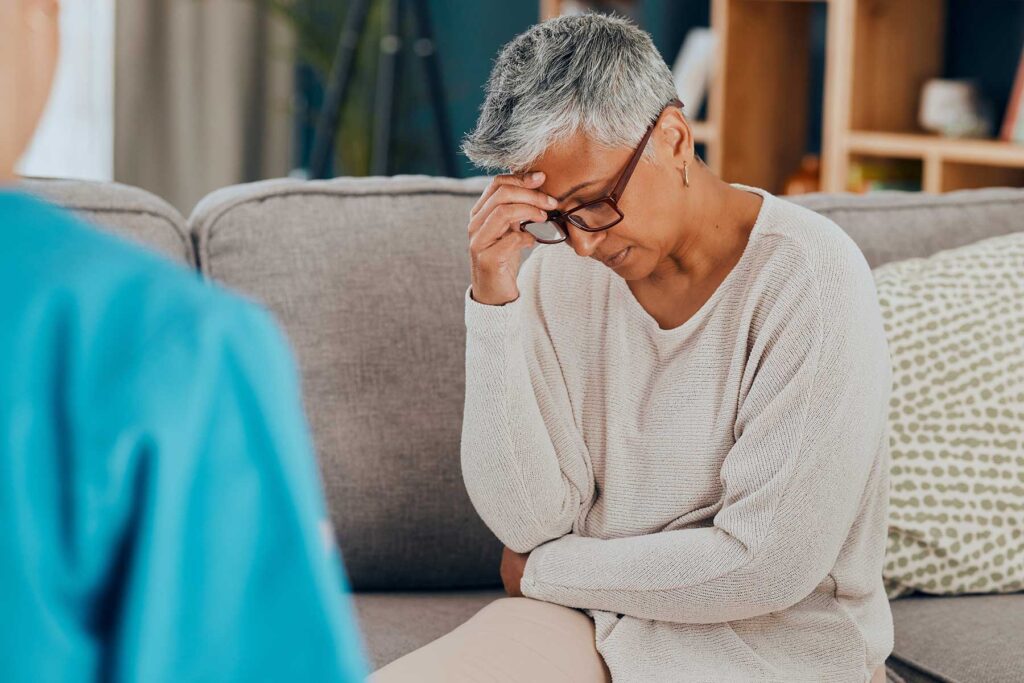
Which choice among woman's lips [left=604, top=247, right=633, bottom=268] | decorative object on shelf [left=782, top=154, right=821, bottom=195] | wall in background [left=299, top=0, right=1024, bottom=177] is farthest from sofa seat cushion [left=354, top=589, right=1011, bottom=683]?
decorative object on shelf [left=782, top=154, right=821, bottom=195]

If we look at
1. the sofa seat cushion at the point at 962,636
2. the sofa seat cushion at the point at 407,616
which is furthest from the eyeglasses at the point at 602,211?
the sofa seat cushion at the point at 962,636

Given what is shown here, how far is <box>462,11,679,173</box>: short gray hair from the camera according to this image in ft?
4.07

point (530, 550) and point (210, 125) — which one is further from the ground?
point (210, 125)

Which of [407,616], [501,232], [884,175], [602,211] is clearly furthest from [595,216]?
[884,175]

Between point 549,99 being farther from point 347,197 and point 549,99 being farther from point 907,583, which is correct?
point 907,583

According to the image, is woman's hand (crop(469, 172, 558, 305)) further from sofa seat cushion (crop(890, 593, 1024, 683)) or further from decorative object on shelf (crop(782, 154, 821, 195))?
decorative object on shelf (crop(782, 154, 821, 195))

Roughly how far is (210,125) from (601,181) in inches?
119

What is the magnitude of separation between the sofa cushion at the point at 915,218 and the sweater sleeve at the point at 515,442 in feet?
2.03

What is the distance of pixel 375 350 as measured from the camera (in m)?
1.60

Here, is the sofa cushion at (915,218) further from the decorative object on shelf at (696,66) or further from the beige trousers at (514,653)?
the decorative object on shelf at (696,66)

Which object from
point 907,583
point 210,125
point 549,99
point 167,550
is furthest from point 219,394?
point 210,125

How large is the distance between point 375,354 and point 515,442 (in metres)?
0.31

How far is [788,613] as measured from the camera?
51.9 inches

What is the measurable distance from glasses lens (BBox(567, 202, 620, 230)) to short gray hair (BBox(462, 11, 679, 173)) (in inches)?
2.5
